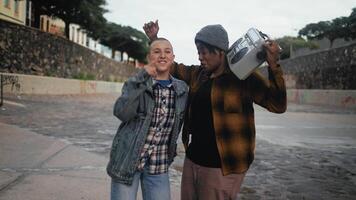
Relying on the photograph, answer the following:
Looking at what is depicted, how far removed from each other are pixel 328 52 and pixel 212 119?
3312 cm

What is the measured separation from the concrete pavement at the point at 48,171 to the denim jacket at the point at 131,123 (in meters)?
1.87

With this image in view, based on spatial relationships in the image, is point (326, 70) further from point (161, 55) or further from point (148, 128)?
point (148, 128)

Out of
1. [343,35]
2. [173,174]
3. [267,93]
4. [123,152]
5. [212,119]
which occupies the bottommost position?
[173,174]

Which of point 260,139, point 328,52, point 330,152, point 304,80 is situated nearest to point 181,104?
point 330,152

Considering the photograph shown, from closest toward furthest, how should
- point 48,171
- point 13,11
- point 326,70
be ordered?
point 48,171 → point 326,70 → point 13,11

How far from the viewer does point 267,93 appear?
2697mm

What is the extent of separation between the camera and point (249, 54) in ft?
Result: 8.32

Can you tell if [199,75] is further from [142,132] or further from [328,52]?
[328,52]

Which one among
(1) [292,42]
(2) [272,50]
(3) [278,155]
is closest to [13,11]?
(3) [278,155]

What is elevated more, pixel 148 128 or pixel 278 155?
pixel 148 128

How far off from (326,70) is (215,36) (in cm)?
3282

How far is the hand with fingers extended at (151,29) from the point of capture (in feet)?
10.8

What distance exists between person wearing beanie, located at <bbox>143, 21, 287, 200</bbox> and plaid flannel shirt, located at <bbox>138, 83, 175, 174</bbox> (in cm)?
15

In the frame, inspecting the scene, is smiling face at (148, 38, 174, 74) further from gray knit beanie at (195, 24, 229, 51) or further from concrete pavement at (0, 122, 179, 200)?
concrete pavement at (0, 122, 179, 200)
